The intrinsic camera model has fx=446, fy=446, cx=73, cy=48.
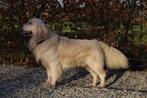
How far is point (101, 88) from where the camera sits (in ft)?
28.4

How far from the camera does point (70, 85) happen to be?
8945mm

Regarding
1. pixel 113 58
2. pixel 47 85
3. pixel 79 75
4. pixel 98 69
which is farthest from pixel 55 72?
pixel 79 75

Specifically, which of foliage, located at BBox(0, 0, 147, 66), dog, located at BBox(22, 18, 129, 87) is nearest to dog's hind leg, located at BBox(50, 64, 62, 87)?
dog, located at BBox(22, 18, 129, 87)

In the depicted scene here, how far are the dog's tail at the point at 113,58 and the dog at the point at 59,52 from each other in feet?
0.14

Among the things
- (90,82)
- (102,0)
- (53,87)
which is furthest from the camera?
(102,0)

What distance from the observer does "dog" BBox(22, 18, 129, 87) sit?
342 inches

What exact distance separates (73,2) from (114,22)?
3.72 ft

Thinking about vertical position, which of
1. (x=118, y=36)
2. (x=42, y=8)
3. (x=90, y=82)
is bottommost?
(x=90, y=82)

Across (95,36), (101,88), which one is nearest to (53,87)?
(101,88)

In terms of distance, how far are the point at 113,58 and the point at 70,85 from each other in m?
1.02

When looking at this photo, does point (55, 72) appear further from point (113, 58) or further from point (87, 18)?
point (87, 18)

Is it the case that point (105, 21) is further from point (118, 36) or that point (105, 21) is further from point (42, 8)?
point (42, 8)

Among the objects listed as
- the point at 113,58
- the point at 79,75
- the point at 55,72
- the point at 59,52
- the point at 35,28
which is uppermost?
the point at 35,28

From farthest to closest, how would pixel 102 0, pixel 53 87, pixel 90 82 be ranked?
pixel 102 0 → pixel 90 82 → pixel 53 87
